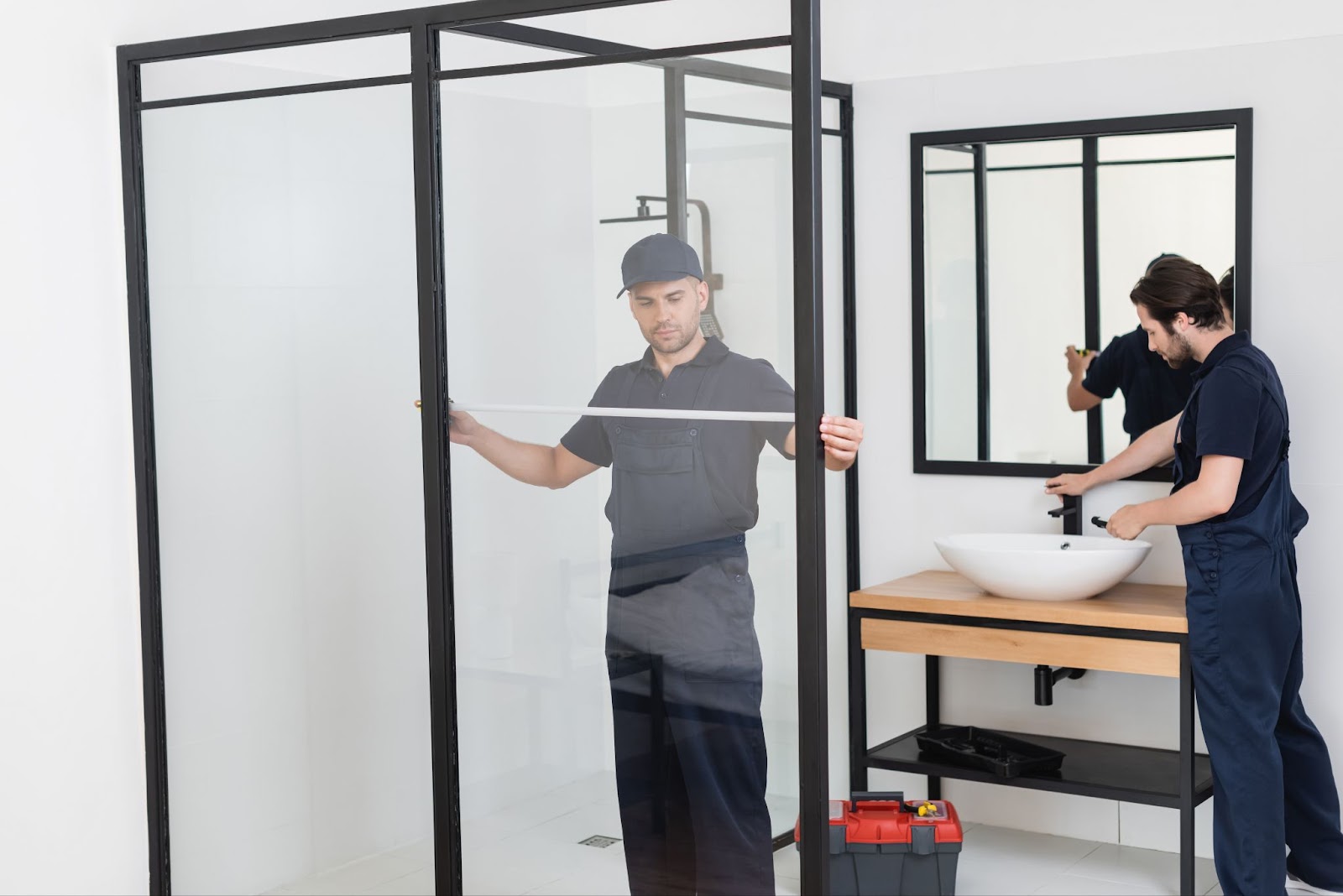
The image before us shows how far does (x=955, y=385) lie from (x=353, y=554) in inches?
73.9

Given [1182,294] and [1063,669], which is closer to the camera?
[1182,294]

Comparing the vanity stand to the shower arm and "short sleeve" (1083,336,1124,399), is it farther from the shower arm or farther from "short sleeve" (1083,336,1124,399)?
the shower arm

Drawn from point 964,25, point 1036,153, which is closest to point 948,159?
point 1036,153

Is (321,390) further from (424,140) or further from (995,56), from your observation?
(995,56)

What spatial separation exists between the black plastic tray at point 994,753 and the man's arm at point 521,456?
5.10ft

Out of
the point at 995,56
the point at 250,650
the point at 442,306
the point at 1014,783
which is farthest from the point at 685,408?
the point at 995,56

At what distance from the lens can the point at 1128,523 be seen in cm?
373

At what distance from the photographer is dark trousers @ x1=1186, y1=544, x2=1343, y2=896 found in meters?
3.41

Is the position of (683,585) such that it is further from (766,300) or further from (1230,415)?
(1230,415)

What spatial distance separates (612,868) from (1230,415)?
5.67 feet

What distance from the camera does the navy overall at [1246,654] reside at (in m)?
3.41

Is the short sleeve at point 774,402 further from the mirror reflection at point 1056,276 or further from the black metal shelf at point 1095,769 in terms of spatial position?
the mirror reflection at point 1056,276

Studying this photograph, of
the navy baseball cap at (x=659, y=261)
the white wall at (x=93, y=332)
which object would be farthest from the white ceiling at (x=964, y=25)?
the navy baseball cap at (x=659, y=261)

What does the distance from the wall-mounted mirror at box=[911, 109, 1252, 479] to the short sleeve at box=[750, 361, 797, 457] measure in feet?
5.50
